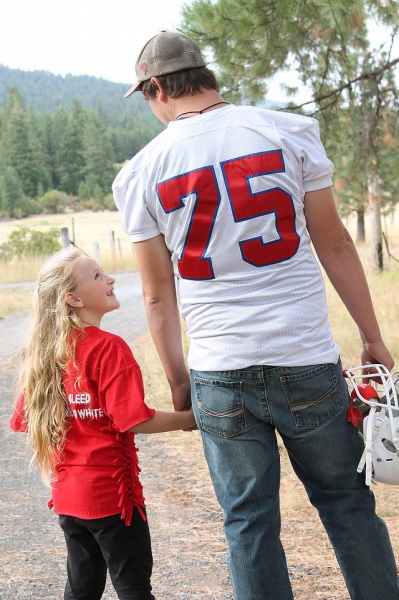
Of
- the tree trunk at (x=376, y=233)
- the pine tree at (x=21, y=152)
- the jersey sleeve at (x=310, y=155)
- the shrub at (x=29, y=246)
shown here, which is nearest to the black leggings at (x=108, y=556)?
the jersey sleeve at (x=310, y=155)

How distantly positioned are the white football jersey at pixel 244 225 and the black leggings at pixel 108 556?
2.22 feet

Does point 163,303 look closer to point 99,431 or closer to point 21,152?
point 99,431

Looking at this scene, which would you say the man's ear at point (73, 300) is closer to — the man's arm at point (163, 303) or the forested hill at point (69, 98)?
the man's arm at point (163, 303)

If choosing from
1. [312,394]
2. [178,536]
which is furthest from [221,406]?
[178,536]

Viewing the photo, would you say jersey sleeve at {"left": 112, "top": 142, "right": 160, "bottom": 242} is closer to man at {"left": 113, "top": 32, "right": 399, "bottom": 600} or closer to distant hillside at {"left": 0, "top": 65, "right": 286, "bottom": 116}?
man at {"left": 113, "top": 32, "right": 399, "bottom": 600}

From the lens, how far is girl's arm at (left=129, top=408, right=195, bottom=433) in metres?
Result: 2.26

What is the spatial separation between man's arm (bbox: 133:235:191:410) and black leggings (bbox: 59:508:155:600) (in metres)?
0.50

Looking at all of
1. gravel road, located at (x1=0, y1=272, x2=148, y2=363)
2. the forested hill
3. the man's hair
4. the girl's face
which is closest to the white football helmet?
the girl's face

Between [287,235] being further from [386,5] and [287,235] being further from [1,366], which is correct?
[1,366]

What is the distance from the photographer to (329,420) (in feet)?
6.66

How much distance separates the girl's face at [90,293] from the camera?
→ 2.42 metres

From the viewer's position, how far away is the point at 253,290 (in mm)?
1967

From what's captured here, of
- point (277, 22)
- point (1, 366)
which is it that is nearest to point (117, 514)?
point (277, 22)

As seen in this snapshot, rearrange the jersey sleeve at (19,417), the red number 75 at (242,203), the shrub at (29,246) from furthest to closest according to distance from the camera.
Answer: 1. the shrub at (29,246)
2. the jersey sleeve at (19,417)
3. the red number 75 at (242,203)
